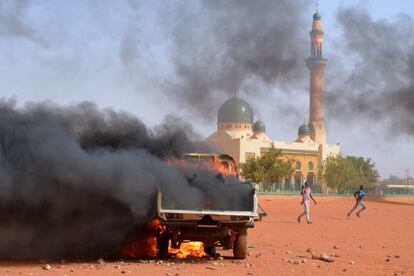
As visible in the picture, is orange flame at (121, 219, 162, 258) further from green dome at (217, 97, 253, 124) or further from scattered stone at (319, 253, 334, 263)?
green dome at (217, 97, 253, 124)

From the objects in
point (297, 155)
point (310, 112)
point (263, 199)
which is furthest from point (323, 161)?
point (263, 199)

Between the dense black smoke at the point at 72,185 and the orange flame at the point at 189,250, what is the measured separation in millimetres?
1205

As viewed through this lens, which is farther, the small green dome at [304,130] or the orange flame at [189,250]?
the small green dome at [304,130]

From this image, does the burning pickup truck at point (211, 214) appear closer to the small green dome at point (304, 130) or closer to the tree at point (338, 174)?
the tree at point (338, 174)

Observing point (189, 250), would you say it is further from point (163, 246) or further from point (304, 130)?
point (304, 130)

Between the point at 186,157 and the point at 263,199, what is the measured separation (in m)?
42.6

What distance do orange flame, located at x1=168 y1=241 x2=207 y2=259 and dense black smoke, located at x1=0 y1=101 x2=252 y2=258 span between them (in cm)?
121

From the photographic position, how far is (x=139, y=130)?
1304 cm

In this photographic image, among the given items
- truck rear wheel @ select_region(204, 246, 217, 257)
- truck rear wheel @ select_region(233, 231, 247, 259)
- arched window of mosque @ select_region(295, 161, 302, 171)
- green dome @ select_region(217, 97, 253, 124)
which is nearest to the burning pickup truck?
truck rear wheel @ select_region(233, 231, 247, 259)

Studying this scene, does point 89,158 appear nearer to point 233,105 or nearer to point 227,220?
point 227,220

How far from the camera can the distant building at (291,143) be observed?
92.1 meters

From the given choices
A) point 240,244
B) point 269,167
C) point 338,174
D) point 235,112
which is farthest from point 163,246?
point 235,112

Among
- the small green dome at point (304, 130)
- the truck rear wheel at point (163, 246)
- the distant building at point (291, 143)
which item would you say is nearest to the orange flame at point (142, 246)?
the truck rear wheel at point (163, 246)

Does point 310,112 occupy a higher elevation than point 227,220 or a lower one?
higher
